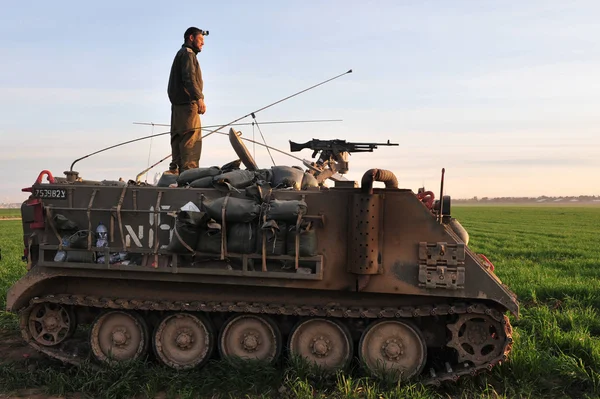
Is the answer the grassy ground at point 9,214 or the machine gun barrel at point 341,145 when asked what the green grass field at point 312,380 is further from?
the grassy ground at point 9,214

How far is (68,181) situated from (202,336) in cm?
290

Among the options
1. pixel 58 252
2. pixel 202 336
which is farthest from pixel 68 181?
pixel 202 336

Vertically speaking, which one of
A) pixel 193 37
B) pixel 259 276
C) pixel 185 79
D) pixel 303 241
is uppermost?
pixel 193 37

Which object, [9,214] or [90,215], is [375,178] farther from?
[9,214]

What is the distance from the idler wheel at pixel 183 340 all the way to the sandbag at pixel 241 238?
121 cm

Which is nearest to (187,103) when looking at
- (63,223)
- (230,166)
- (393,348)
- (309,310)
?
(230,166)

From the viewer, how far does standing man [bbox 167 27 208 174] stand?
863cm

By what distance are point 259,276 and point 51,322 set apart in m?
3.07

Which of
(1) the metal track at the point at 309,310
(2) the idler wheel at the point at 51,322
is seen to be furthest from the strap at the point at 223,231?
(2) the idler wheel at the point at 51,322

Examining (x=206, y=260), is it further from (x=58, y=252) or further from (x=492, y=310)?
(x=492, y=310)

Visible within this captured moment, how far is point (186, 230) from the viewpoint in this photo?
6316mm

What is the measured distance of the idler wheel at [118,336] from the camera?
23.0 ft

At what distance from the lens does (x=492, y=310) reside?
626 centimetres

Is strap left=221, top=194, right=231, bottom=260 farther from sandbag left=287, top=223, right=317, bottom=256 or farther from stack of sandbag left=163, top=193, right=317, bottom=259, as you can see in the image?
sandbag left=287, top=223, right=317, bottom=256
